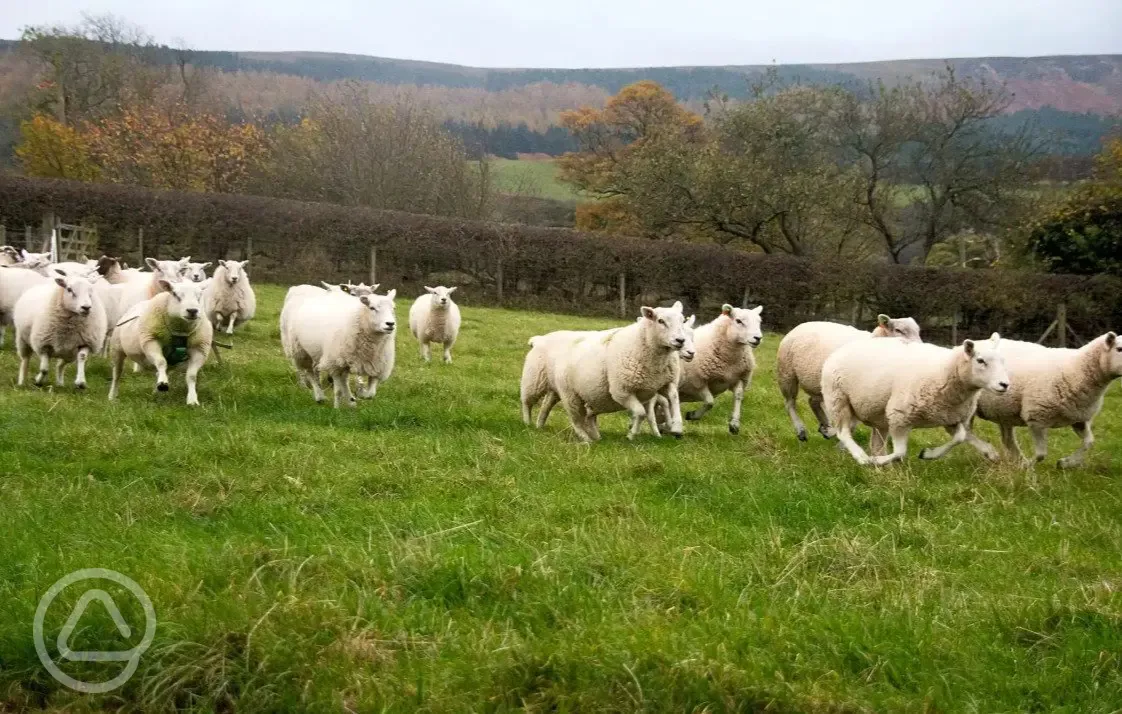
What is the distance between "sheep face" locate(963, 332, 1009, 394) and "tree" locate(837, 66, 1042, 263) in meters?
31.5

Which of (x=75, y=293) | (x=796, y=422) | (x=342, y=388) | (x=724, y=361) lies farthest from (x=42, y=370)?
(x=796, y=422)

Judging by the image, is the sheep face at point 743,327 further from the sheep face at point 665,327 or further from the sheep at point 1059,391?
the sheep at point 1059,391

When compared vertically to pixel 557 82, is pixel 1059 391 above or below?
below

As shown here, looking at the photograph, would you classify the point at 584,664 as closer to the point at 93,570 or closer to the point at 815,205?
the point at 93,570

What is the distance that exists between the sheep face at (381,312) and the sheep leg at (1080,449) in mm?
7354

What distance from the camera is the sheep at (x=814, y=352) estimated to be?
37.7 feet

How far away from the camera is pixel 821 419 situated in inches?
487

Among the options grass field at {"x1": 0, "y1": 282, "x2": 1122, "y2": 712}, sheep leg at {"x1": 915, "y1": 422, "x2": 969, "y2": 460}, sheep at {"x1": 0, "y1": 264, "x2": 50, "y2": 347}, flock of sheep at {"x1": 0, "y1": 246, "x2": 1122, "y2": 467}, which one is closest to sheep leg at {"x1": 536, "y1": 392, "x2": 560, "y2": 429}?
flock of sheep at {"x1": 0, "y1": 246, "x2": 1122, "y2": 467}

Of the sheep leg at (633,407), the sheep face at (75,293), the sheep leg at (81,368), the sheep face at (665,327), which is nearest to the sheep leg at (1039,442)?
the sheep face at (665,327)

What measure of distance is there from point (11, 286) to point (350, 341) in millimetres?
6796

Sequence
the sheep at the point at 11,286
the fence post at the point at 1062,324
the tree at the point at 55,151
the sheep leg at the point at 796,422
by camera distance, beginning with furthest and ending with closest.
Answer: the tree at the point at 55,151 < the fence post at the point at 1062,324 < the sheep at the point at 11,286 < the sheep leg at the point at 796,422

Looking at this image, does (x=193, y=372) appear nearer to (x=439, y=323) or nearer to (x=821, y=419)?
(x=439, y=323)

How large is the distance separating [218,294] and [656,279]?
16737mm

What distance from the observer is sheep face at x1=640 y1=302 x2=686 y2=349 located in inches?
396
